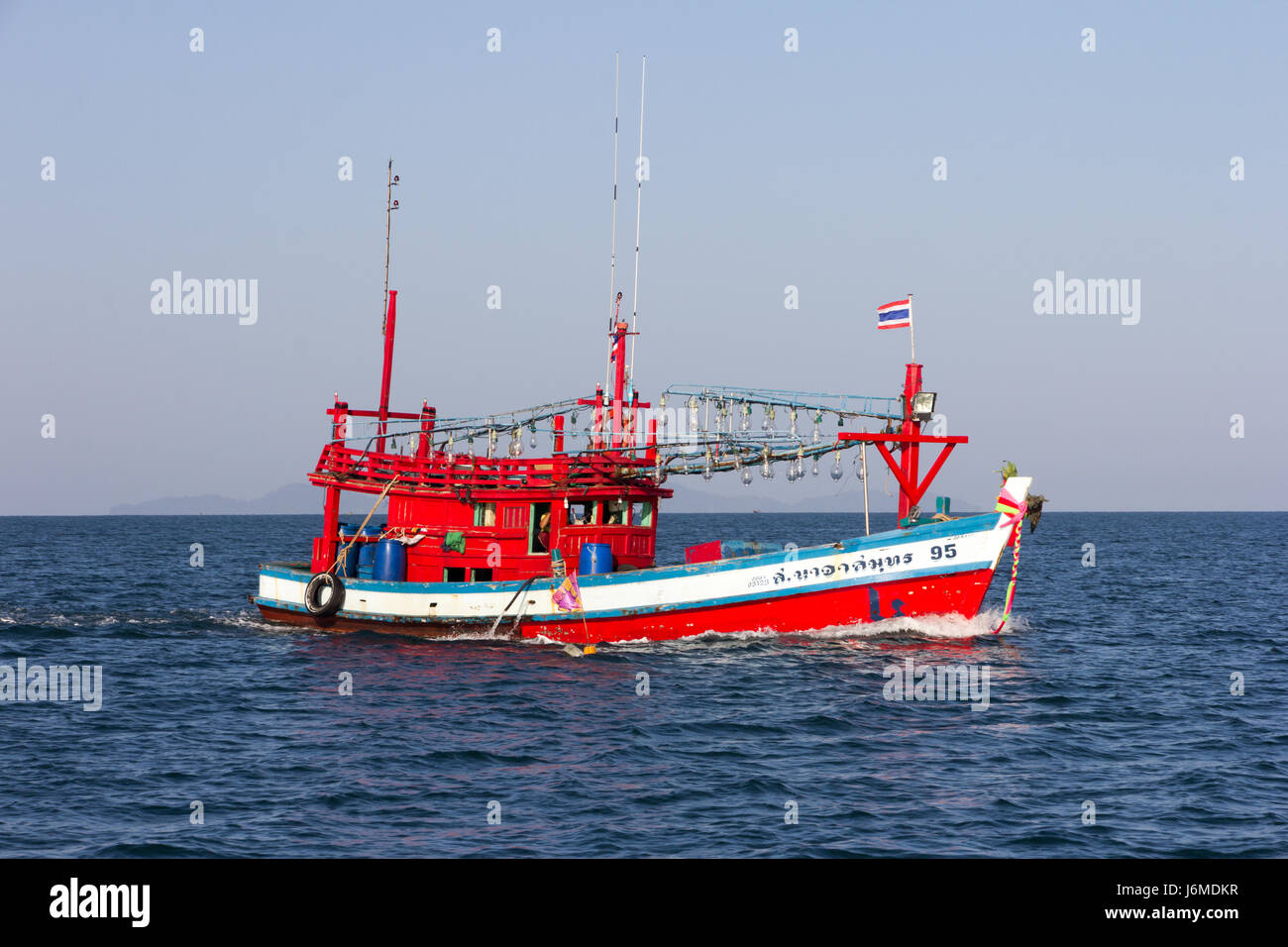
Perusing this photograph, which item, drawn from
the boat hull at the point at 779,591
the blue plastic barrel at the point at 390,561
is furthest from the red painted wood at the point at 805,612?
the blue plastic barrel at the point at 390,561

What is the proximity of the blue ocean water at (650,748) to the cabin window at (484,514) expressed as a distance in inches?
152

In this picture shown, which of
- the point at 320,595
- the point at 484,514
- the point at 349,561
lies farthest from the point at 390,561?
the point at 484,514

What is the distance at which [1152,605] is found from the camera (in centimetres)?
4950

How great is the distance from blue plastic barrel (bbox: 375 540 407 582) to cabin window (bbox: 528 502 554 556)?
402cm

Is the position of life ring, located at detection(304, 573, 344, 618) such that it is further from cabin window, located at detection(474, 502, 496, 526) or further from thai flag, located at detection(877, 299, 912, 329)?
thai flag, located at detection(877, 299, 912, 329)

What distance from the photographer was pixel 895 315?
30.3m

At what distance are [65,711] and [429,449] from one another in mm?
13950

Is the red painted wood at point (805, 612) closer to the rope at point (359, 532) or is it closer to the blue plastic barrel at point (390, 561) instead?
the blue plastic barrel at point (390, 561)

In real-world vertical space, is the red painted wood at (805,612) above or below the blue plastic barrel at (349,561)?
below

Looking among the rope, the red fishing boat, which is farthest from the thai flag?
the rope

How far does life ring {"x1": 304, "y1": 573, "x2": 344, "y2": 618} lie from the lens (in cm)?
3422

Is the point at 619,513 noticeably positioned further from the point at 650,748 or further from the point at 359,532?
the point at 650,748

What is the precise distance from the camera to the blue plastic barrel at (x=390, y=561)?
33812 mm

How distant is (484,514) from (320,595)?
18.7 feet
